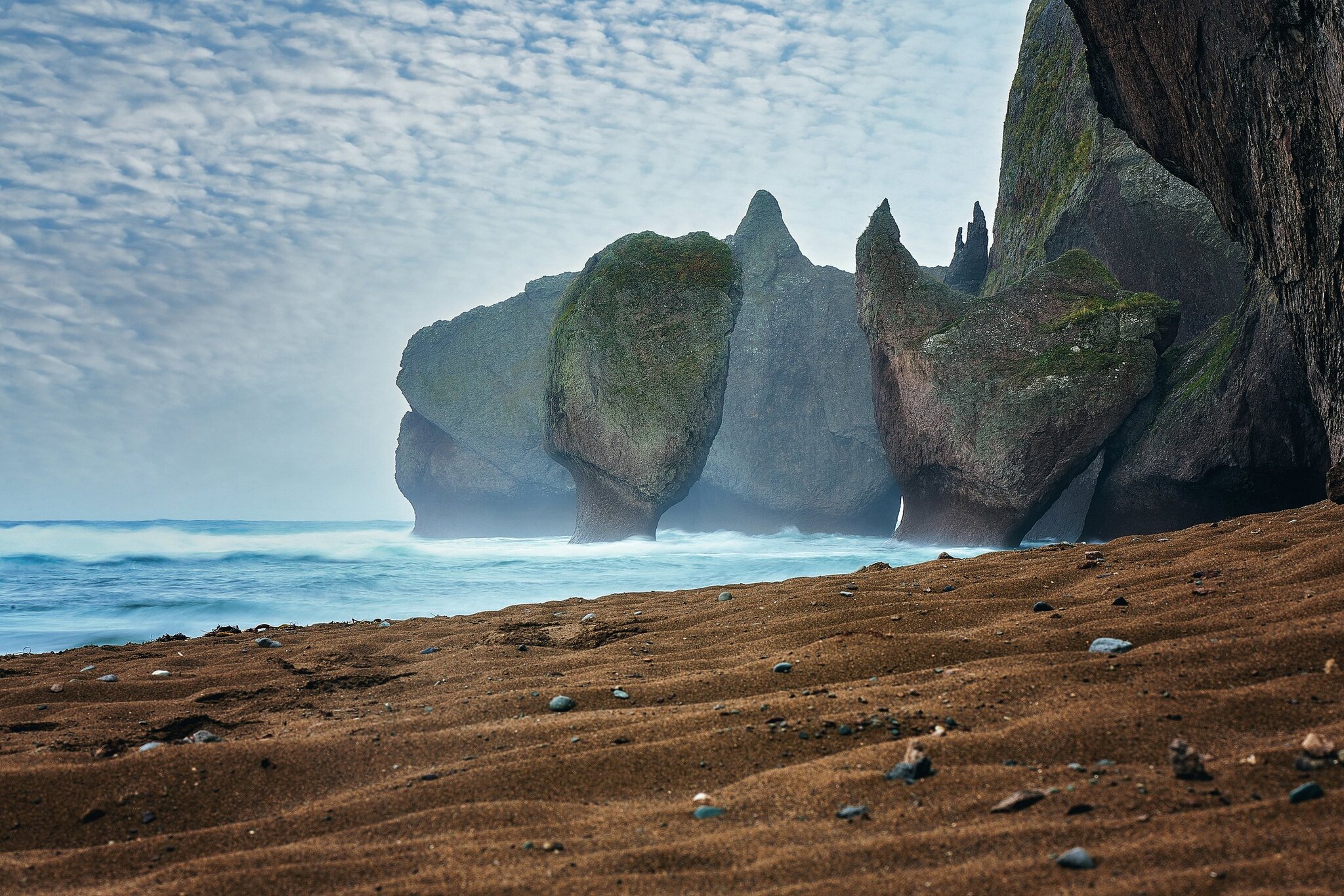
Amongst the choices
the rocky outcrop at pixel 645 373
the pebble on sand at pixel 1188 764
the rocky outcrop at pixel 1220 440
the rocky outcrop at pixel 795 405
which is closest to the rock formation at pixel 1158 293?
the rocky outcrop at pixel 1220 440

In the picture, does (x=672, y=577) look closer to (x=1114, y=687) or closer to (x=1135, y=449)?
(x=1135, y=449)

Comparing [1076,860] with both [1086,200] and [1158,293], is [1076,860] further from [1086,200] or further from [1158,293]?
[1086,200]

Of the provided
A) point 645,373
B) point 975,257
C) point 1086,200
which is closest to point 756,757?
point 1086,200

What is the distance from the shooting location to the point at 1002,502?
59.1 feet

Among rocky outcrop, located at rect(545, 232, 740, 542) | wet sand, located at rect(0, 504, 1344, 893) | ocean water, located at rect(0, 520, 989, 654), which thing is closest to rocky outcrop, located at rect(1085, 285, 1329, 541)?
ocean water, located at rect(0, 520, 989, 654)

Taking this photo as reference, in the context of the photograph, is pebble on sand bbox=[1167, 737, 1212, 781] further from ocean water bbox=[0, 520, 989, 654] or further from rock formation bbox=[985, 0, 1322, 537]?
rock formation bbox=[985, 0, 1322, 537]

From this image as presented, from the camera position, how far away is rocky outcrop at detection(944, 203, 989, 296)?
96.7 feet

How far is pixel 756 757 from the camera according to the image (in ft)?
8.52

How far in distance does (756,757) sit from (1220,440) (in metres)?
14.2

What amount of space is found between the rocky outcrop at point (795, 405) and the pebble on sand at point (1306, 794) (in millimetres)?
36489

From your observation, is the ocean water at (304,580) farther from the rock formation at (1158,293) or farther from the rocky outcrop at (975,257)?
the rocky outcrop at (975,257)

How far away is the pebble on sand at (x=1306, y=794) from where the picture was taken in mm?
1796

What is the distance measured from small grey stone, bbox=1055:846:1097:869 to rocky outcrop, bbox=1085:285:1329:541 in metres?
12.9

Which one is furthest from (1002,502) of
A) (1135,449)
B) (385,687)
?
(385,687)
